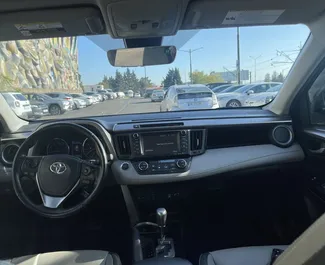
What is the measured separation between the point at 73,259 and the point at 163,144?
1.09 meters

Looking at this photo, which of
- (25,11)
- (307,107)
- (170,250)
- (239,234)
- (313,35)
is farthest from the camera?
(239,234)

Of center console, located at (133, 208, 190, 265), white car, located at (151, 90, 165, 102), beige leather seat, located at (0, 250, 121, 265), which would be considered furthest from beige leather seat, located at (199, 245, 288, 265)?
white car, located at (151, 90, 165, 102)

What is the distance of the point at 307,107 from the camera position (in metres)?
3.04

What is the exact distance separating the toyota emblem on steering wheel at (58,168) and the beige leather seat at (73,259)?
0.56m

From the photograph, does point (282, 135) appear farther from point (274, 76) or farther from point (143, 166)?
point (143, 166)

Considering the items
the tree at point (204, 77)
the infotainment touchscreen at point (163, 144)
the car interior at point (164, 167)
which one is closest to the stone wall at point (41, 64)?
the car interior at point (164, 167)

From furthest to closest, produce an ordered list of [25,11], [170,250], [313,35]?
[170,250]
[313,35]
[25,11]

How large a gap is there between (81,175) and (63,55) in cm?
95

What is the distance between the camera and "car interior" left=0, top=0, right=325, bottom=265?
7.32 feet

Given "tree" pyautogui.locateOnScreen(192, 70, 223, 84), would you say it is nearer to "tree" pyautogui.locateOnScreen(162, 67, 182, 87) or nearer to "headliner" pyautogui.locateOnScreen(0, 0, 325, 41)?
"tree" pyautogui.locateOnScreen(162, 67, 182, 87)

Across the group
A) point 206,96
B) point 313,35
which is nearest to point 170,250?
point 206,96

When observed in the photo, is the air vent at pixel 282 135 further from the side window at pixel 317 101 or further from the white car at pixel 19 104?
the white car at pixel 19 104

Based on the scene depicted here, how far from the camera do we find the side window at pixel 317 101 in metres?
2.88

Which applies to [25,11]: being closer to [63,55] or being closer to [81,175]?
[63,55]
